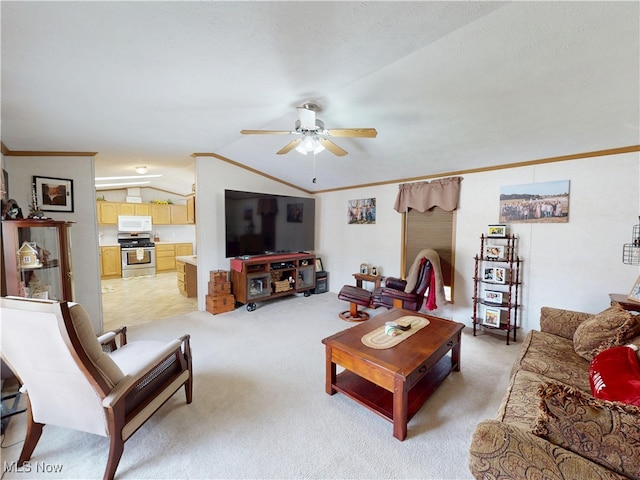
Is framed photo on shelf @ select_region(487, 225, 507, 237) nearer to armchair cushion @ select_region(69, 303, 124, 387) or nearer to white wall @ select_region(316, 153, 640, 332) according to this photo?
white wall @ select_region(316, 153, 640, 332)

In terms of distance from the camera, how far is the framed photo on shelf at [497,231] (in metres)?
3.23

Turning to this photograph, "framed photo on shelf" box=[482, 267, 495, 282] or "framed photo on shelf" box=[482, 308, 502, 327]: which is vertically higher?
"framed photo on shelf" box=[482, 267, 495, 282]

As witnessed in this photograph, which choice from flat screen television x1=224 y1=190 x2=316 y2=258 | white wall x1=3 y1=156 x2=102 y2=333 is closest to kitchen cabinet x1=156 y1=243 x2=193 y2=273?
white wall x1=3 y1=156 x2=102 y2=333

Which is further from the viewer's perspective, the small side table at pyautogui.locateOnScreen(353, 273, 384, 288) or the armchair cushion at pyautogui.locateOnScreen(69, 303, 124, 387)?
the small side table at pyautogui.locateOnScreen(353, 273, 384, 288)

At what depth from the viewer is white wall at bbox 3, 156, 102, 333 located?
10.3 feet

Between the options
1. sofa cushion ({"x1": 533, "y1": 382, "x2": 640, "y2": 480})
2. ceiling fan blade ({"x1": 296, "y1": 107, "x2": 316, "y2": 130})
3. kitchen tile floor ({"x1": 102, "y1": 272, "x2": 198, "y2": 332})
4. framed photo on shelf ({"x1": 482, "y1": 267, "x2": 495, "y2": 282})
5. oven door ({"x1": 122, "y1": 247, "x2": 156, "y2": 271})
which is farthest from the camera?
oven door ({"x1": 122, "y1": 247, "x2": 156, "y2": 271})

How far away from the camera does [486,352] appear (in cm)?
291

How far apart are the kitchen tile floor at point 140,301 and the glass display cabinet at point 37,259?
117cm

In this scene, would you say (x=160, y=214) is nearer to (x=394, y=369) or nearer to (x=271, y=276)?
(x=271, y=276)

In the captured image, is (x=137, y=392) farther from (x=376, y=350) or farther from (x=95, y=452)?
(x=376, y=350)

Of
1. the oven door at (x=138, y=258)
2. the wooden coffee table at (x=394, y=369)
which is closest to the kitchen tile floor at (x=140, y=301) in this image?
the oven door at (x=138, y=258)

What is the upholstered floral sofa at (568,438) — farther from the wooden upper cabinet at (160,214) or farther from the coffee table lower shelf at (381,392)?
the wooden upper cabinet at (160,214)

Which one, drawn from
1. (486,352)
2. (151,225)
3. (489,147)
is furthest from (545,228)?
(151,225)

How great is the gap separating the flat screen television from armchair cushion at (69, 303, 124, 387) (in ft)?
9.27
